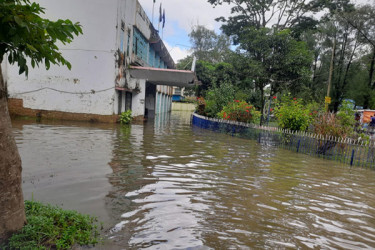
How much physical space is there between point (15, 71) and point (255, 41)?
48.9 ft

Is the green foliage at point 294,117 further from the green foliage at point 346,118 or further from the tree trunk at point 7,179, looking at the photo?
the tree trunk at point 7,179

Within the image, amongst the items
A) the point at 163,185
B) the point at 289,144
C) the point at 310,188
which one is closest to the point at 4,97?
the point at 163,185

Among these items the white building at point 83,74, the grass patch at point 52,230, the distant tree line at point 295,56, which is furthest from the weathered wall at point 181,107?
the grass patch at point 52,230

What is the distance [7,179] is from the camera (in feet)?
10.4

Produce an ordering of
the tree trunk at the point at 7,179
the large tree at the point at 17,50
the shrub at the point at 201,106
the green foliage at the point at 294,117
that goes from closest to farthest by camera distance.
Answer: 1. the large tree at the point at 17,50
2. the tree trunk at the point at 7,179
3. the green foliage at the point at 294,117
4. the shrub at the point at 201,106

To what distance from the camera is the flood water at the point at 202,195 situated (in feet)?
13.6

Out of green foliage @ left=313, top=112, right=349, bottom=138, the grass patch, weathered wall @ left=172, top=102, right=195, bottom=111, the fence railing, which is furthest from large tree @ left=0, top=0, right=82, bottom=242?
weathered wall @ left=172, top=102, right=195, bottom=111

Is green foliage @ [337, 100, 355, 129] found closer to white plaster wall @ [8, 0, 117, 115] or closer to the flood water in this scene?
the flood water

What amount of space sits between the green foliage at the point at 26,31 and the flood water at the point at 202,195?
7.60 ft

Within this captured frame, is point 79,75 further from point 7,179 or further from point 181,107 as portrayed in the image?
point 181,107

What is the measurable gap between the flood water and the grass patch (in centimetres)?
24

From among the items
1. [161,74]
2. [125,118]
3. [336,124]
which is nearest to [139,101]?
[161,74]

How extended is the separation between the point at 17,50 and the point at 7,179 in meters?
1.37

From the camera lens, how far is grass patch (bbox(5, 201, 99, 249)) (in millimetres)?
3206
